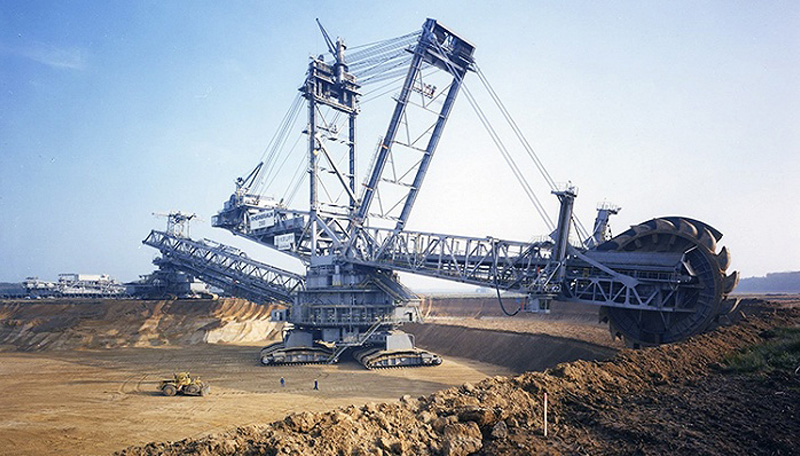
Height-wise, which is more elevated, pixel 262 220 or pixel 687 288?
pixel 262 220

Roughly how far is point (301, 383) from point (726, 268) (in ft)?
66.7

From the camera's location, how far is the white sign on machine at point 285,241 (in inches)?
1219

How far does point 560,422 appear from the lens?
8.59 m

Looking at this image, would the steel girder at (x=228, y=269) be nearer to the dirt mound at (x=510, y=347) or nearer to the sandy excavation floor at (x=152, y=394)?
the sandy excavation floor at (x=152, y=394)

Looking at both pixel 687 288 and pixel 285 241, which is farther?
pixel 285 241

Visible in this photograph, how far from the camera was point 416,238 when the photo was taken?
22672mm

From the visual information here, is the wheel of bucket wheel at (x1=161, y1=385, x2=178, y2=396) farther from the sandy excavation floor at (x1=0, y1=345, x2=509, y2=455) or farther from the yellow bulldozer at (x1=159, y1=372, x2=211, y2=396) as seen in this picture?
the sandy excavation floor at (x1=0, y1=345, x2=509, y2=455)

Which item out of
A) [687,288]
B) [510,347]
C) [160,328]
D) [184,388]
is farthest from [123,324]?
[687,288]

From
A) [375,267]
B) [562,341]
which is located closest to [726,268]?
[562,341]

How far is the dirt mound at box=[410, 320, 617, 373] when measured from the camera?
24.2m

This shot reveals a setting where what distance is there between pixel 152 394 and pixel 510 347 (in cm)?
2233

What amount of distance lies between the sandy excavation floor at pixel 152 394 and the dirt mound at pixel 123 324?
213 inches

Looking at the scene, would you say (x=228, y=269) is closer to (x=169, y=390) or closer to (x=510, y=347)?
(x=169, y=390)

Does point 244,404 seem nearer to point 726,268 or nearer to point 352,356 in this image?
point 352,356
